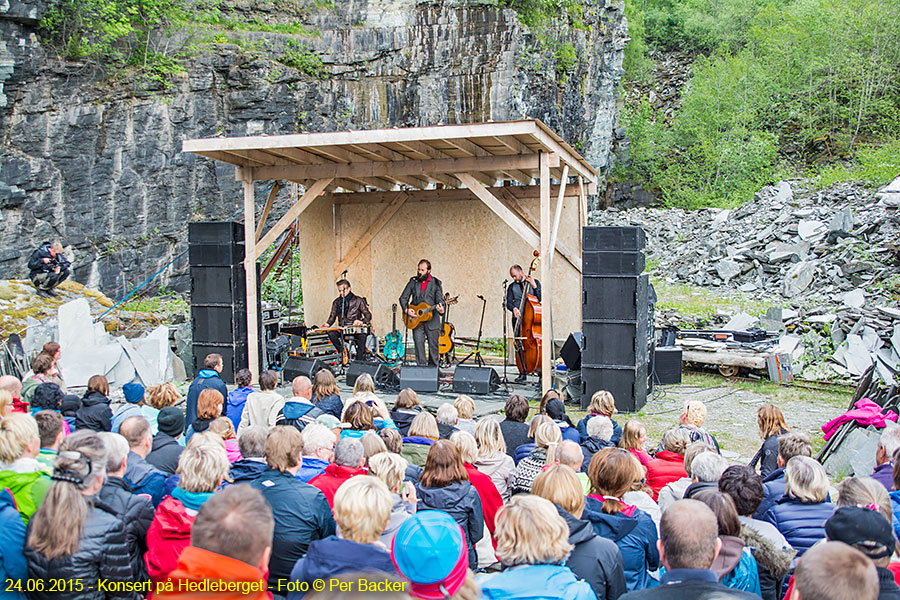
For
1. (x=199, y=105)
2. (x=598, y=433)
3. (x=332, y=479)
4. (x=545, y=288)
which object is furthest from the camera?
(x=199, y=105)

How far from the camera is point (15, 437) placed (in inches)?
121

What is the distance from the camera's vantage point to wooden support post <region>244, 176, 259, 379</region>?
33.0 ft

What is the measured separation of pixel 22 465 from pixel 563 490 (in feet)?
7.55

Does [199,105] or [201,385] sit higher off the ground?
[199,105]

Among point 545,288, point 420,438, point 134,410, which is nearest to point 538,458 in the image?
point 420,438

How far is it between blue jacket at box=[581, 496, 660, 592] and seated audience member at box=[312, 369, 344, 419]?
287cm

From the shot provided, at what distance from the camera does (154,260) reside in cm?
1911

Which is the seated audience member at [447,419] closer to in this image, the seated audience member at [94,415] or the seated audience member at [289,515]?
the seated audience member at [289,515]

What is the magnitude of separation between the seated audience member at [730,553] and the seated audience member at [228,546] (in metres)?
1.60

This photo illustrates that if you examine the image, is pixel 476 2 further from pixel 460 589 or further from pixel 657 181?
pixel 460 589

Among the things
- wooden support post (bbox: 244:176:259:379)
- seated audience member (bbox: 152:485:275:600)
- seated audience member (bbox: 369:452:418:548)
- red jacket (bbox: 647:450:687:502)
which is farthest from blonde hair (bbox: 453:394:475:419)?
wooden support post (bbox: 244:176:259:379)

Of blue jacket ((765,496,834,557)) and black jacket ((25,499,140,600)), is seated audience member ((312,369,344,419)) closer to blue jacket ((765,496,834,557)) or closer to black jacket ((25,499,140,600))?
black jacket ((25,499,140,600))

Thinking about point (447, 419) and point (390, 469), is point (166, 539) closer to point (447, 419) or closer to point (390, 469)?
point (390, 469)

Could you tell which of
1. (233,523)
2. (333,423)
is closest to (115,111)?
(333,423)
